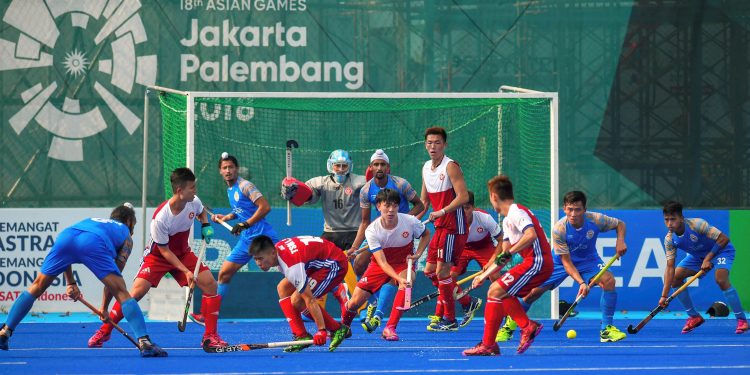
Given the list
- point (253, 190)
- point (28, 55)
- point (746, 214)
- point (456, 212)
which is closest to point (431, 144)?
point (456, 212)

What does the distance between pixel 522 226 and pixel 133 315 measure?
271 cm

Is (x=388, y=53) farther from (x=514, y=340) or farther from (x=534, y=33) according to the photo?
(x=514, y=340)

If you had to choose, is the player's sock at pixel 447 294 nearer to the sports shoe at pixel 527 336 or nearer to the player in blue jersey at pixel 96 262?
the sports shoe at pixel 527 336

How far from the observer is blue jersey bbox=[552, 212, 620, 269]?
10258mm

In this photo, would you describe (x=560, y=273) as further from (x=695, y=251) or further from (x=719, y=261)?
(x=719, y=261)

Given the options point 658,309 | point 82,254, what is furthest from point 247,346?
point 658,309

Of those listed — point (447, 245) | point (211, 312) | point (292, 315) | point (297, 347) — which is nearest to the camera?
point (297, 347)

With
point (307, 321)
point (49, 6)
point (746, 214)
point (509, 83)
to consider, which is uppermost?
point (49, 6)

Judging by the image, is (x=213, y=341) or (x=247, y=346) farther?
(x=213, y=341)

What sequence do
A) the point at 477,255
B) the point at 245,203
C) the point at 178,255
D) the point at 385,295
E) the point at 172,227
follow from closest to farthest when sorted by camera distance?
the point at 172,227
the point at 178,255
the point at 385,295
the point at 245,203
the point at 477,255

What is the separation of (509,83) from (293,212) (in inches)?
113

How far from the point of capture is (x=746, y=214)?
43.7 ft

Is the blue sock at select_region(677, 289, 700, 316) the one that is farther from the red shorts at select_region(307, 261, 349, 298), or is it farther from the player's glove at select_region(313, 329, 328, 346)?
the player's glove at select_region(313, 329, 328, 346)

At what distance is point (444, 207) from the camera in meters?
10.2
